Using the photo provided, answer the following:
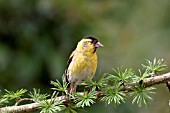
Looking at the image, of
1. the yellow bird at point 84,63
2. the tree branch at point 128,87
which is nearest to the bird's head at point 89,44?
the yellow bird at point 84,63

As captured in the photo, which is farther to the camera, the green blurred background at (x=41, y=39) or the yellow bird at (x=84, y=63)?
the green blurred background at (x=41, y=39)

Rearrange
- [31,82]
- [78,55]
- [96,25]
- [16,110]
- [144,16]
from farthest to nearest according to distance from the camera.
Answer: [144,16] < [96,25] < [31,82] < [78,55] < [16,110]

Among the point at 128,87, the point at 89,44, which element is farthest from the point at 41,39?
the point at 128,87

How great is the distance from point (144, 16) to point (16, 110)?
584 cm

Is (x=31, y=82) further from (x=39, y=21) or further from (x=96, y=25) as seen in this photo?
(x=96, y=25)

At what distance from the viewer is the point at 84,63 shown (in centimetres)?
280

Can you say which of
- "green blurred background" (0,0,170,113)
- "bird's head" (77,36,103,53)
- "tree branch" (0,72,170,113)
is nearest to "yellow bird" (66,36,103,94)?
"bird's head" (77,36,103,53)

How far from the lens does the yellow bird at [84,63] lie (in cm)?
274

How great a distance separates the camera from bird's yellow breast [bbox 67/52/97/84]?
2.74 meters

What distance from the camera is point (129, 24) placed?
23.4ft

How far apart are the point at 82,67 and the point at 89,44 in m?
0.15

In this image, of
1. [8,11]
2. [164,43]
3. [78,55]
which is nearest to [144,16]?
[164,43]

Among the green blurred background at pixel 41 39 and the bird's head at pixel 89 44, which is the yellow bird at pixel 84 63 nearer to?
the bird's head at pixel 89 44

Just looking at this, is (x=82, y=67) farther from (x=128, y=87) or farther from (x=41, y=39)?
(x=41, y=39)
